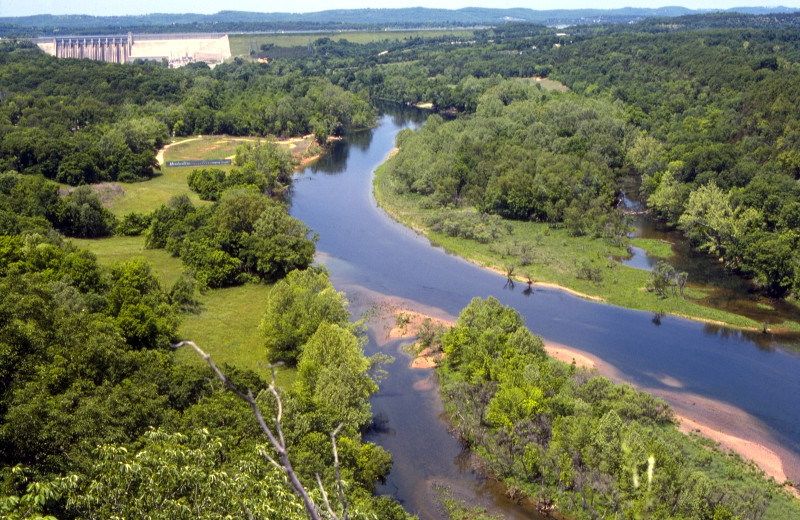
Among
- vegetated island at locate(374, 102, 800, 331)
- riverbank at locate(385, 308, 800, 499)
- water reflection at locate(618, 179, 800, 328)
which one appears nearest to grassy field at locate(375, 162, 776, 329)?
vegetated island at locate(374, 102, 800, 331)

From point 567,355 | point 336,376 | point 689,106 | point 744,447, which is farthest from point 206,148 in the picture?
point 744,447

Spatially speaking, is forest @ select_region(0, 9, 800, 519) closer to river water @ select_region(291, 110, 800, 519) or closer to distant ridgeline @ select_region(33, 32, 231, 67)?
river water @ select_region(291, 110, 800, 519)

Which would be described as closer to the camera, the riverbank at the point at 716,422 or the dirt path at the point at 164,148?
the riverbank at the point at 716,422

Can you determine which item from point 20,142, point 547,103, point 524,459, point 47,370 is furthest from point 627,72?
point 47,370

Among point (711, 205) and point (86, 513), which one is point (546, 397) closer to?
point (86, 513)

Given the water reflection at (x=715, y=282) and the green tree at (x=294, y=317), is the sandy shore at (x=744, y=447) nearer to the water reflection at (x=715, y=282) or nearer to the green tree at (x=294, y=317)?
the water reflection at (x=715, y=282)

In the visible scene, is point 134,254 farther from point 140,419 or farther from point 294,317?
point 140,419

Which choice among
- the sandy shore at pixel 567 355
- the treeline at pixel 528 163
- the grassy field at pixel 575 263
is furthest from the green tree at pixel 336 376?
the treeline at pixel 528 163
